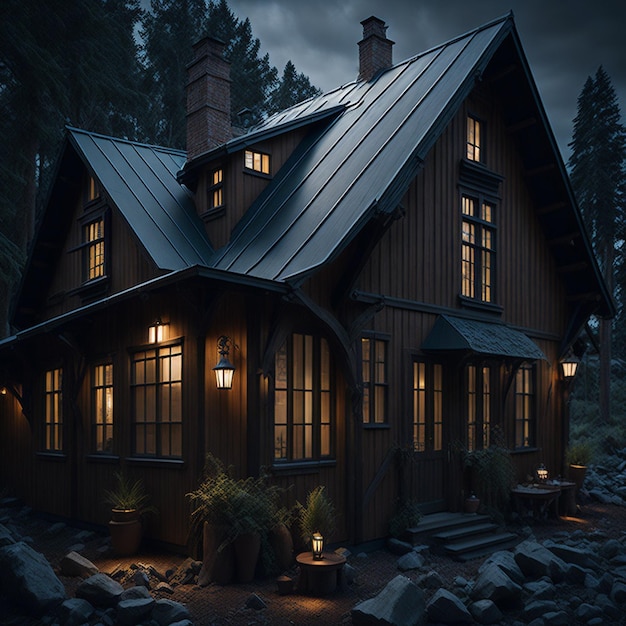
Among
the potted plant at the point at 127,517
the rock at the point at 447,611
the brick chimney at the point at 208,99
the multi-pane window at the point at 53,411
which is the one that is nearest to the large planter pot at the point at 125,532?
the potted plant at the point at 127,517

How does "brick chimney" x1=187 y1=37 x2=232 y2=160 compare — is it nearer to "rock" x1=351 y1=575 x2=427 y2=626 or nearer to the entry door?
the entry door

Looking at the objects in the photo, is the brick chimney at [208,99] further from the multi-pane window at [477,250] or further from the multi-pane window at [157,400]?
the multi-pane window at [477,250]

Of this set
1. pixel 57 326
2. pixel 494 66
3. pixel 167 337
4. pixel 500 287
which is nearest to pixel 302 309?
pixel 167 337

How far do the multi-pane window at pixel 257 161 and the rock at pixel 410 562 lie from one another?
6.63 m

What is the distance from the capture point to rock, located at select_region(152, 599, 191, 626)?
268 inches

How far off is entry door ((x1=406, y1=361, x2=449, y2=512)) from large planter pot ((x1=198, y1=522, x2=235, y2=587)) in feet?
11.9

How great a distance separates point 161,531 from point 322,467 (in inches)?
97.1

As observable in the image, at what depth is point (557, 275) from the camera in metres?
15.2

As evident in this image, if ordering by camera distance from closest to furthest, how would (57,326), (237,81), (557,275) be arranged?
(57,326), (557,275), (237,81)

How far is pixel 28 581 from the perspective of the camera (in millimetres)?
7207

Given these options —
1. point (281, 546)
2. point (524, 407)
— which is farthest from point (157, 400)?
point (524, 407)

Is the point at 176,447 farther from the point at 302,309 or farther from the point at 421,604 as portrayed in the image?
the point at 421,604

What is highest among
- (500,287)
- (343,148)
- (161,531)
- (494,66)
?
(494,66)

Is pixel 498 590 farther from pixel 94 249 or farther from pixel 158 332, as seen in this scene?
pixel 94 249
